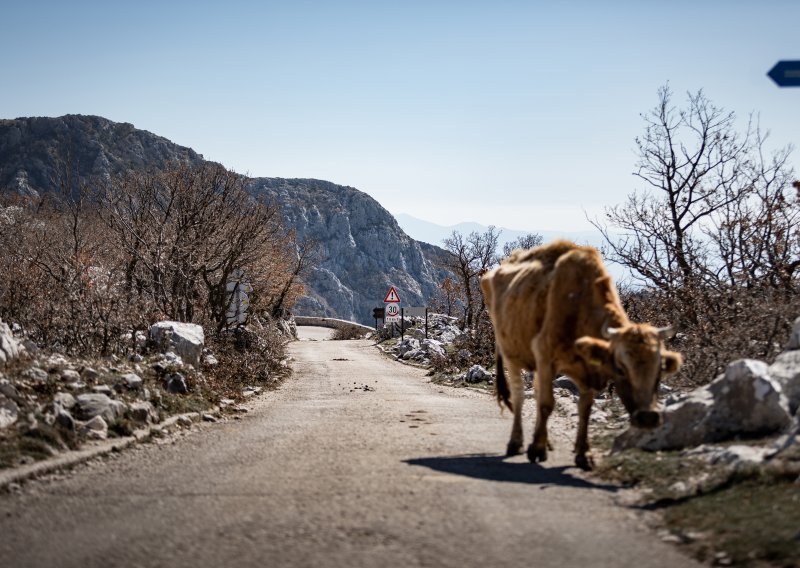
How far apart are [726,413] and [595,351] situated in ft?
5.61

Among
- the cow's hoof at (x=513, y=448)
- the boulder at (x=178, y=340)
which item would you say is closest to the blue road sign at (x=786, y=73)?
the cow's hoof at (x=513, y=448)

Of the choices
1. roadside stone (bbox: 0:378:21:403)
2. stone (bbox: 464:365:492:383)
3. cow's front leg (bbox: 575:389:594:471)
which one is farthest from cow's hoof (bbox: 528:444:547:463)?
stone (bbox: 464:365:492:383)

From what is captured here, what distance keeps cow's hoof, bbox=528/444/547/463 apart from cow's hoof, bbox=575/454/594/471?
485mm

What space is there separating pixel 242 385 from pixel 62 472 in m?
9.95

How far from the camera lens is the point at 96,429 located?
953cm

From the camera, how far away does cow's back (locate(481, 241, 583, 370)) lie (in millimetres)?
9172

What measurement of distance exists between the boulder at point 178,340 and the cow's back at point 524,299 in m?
7.71

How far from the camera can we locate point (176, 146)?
589ft

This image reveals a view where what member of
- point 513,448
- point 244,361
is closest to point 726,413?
point 513,448

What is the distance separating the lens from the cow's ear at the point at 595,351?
7.64 metres

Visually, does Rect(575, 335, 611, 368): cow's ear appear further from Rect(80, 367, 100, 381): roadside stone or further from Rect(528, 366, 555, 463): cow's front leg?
Rect(80, 367, 100, 381): roadside stone

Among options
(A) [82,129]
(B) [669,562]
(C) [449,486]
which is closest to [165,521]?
(C) [449,486]

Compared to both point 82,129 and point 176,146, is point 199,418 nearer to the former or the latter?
point 82,129

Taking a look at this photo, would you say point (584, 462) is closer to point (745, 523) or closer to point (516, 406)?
point (516, 406)
